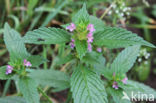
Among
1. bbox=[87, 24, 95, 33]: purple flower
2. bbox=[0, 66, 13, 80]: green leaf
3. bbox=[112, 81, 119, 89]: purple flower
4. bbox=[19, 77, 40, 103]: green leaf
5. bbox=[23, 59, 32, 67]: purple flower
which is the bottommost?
bbox=[112, 81, 119, 89]: purple flower

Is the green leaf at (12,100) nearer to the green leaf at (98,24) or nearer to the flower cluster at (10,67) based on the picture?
the flower cluster at (10,67)

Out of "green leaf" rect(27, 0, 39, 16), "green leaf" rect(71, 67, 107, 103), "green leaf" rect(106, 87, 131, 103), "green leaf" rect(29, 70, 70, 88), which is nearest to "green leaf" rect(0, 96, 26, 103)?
"green leaf" rect(29, 70, 70, 88)

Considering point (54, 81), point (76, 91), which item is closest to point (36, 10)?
point (54, 81)

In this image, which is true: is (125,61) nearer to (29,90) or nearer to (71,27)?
(71,27)

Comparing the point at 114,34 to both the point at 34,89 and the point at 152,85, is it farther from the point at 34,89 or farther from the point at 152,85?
the point at 152,85

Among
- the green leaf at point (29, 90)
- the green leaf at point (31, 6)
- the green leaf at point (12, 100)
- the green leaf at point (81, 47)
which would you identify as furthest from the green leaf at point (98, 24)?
the green leaf at point (31, 6)

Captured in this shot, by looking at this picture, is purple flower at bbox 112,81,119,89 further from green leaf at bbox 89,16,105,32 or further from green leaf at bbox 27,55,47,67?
green leaf at bbox 27,55,47,67
